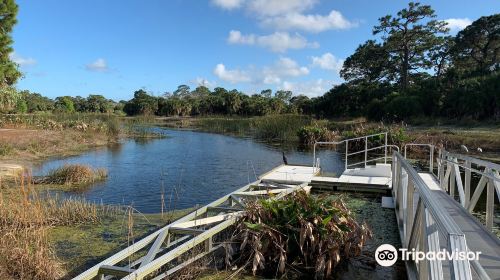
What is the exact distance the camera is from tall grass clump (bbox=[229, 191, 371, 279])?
5.15 m

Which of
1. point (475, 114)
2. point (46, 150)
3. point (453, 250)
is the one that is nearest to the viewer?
point (453, 250)

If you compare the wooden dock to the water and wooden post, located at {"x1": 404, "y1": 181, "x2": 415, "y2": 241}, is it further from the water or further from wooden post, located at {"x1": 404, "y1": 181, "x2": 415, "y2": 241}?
the water

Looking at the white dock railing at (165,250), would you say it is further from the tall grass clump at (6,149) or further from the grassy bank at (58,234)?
the tall grass clump at (6,149)

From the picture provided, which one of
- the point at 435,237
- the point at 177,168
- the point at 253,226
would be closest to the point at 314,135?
the point at 177,168

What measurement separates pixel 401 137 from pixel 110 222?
1494cm

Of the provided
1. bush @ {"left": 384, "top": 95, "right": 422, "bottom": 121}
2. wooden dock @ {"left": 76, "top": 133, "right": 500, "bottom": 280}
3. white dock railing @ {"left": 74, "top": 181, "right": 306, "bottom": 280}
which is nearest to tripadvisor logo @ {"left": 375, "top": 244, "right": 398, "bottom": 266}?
wooden dock @ {"left": 76, "top": 133, "right": 500, "bottom": 280}

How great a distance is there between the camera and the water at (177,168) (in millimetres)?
10359

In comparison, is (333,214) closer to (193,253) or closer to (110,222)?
(193,253)

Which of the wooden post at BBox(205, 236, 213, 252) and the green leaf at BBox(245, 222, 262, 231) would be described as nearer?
the green leaf at BBox(245, 222, 262, 231)

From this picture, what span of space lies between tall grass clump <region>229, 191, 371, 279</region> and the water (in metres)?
3.38

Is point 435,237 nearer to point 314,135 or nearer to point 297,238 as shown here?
point 297,238

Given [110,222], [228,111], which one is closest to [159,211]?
[110,222]

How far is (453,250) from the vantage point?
205 cm

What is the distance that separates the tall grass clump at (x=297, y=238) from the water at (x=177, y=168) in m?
3.38
